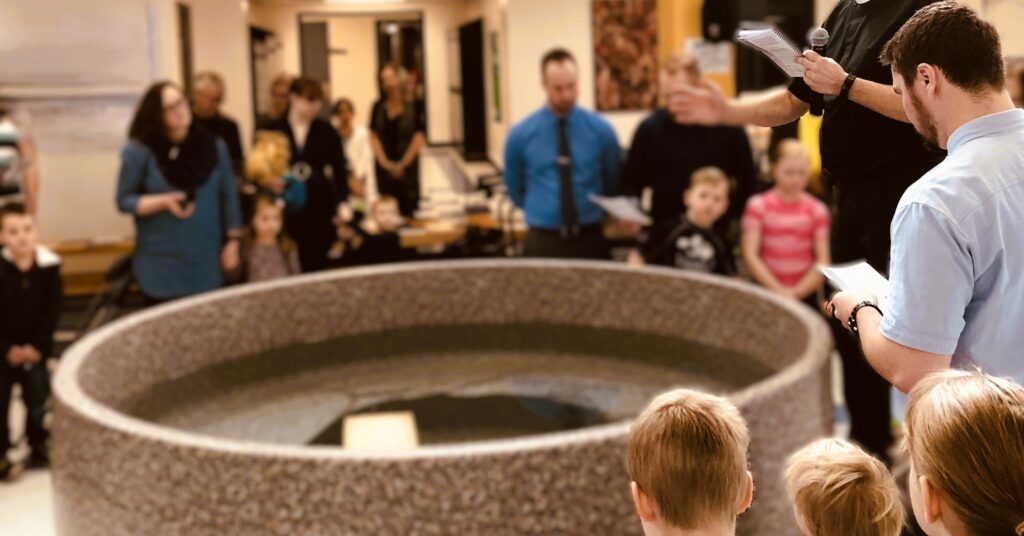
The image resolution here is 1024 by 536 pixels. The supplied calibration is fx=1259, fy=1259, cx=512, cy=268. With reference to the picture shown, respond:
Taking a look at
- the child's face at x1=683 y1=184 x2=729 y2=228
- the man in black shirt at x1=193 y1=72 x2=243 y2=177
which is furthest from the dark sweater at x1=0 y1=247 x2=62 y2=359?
the child's face at x1=683 y1=184 x2=729 y2=228

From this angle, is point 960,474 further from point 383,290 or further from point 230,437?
point 383,290

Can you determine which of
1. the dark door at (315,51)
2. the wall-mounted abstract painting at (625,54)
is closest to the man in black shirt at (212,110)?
the wall-mounted abstract painting at (625,54)

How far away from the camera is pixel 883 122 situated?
1.70m

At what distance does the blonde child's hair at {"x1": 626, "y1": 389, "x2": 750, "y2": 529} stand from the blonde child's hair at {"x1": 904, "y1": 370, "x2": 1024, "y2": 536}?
0.24 metres

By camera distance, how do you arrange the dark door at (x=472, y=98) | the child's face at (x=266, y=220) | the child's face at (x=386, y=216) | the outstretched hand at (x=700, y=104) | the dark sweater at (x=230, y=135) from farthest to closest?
1. the dark door at (x=472, y=98)
2. the dark sweater at (x=230, y=135)
3. the child's face at (x=386, y=216)
4. the child's face at (x=266, y=220)
5. the outstretched hand at (x=700, y=104)

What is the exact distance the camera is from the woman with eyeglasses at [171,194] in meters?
6.16

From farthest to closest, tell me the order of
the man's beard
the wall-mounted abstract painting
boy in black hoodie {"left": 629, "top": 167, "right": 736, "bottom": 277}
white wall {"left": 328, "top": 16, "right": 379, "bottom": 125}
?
white wall {"left": 328, "top": 16, "right": 379, "bottom": 125} → the wall-mounted abstract painting → boy in black hoodie {"left": 629, "top": 167, "right": 736, "bottom": 277} → the man's beard

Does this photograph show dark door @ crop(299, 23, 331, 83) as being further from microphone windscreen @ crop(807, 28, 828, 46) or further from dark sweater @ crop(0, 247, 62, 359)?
microphone windscreen @ crop(807, 28, 828, 46)

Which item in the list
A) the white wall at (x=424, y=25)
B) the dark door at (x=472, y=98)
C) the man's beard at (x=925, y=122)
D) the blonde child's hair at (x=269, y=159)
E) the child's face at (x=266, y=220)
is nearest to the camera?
the man's beard at (x=925, y=122)

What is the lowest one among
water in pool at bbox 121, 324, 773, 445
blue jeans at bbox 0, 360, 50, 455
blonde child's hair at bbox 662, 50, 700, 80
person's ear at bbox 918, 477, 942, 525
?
blue jeans at bbox 0, 360, 50, 455

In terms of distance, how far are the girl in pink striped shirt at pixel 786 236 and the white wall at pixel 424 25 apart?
1248 centimetres

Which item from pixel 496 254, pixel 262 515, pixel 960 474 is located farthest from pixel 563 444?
pixel 496 254

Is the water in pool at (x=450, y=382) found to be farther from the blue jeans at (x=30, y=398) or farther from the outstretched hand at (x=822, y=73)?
the outstretched hand at (x=822, y=73)

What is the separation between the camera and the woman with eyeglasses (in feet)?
20.2
